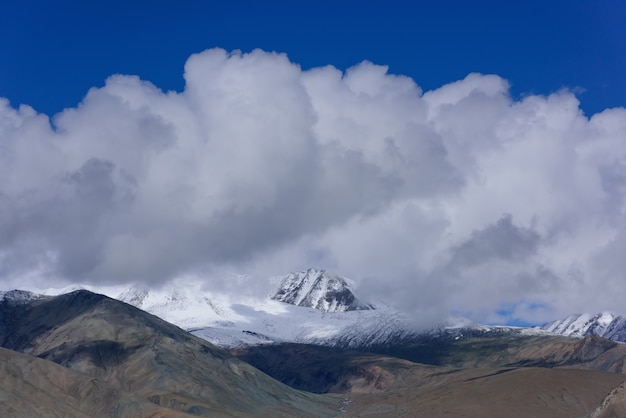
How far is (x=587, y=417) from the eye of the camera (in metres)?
191

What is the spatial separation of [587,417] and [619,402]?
1355 cm

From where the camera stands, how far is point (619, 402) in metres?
179

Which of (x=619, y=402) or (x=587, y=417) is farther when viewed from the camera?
(x=587, y=417)
